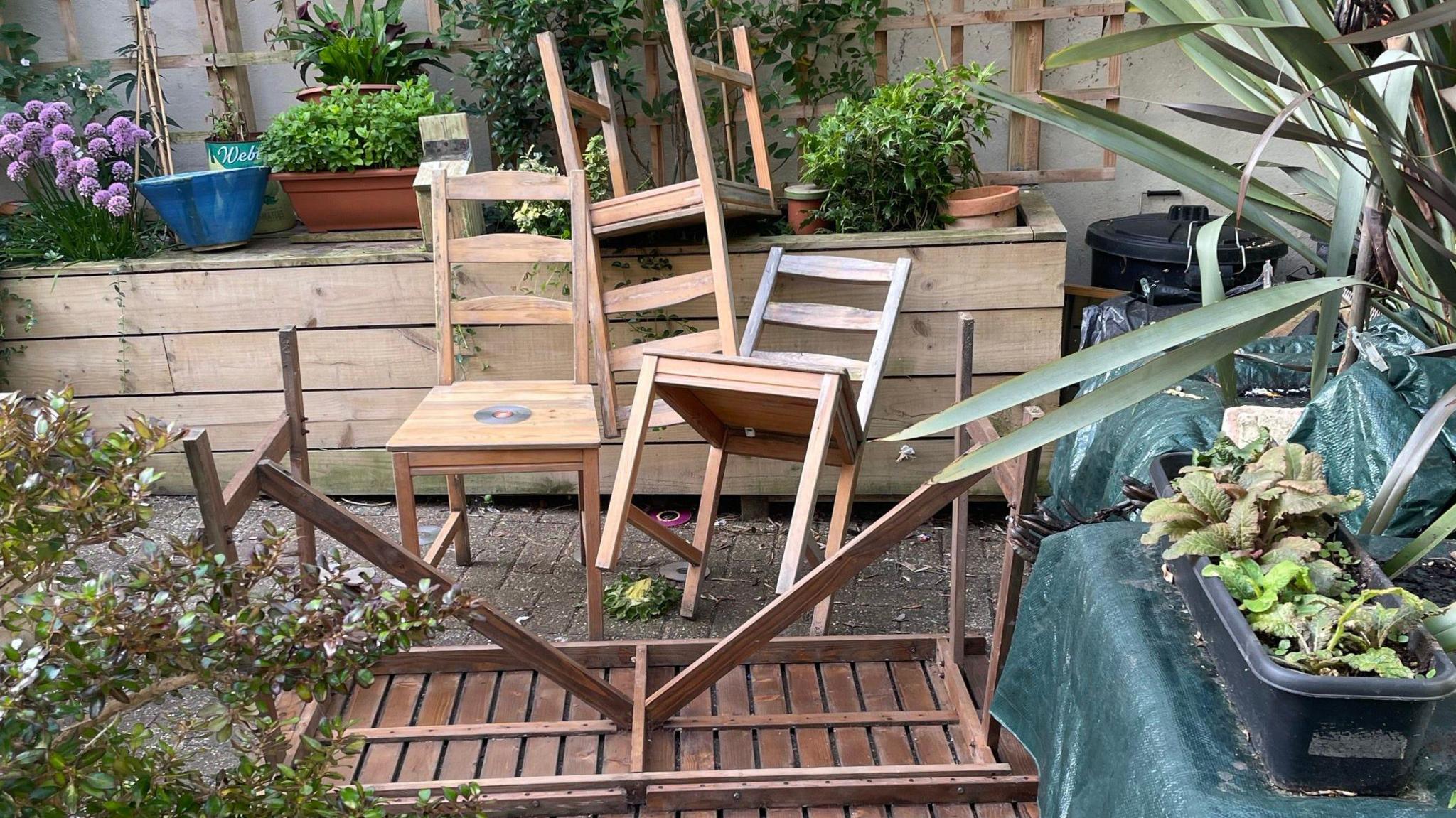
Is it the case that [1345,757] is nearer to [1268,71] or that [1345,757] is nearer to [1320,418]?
[1268,71]

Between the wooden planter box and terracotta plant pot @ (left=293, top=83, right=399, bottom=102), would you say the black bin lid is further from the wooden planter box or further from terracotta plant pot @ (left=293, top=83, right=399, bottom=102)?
terracotta plant pot @ (left=293, top=83, right=399, bottom=102)

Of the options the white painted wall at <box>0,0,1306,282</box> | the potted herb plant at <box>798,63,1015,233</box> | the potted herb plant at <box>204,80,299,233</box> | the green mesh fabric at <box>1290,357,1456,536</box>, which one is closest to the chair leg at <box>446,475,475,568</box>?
the potted herb plant at <box>204,80,299,233</box>

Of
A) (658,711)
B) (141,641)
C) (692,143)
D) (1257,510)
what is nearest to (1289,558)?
(1257,510)

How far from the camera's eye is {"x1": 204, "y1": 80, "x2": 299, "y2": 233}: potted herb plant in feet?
11.8

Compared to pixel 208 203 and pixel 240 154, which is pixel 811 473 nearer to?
pixel 208 203

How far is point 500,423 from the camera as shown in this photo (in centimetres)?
264

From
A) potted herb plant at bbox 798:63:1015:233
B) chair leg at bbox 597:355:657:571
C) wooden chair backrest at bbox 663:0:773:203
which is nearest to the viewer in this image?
chair leg at bbox 597:355:657:571

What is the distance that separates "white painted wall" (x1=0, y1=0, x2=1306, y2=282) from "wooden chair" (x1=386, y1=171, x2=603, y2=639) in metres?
1.19

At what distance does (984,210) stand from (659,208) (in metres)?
0.93

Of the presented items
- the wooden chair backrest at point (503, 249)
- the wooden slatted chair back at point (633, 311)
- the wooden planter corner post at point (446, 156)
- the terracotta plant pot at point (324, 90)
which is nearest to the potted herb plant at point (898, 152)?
the wooden slatted chair back at point (633, 311)

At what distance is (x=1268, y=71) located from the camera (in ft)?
4.10

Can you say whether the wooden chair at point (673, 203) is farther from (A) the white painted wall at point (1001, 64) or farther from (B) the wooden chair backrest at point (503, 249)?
(A) the white painted wall at point (1001, 64)

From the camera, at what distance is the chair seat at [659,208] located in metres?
2.85

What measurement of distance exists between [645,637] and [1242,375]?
1.51 meters
